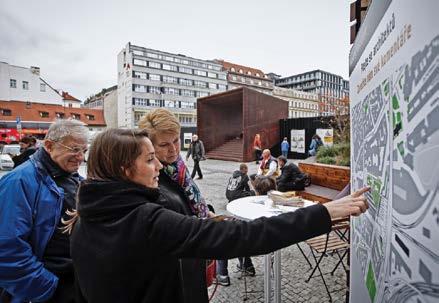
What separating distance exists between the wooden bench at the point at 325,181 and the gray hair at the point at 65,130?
17.2 feet

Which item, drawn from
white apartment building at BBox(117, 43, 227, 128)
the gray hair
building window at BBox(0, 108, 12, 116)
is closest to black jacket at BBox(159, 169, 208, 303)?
the gray hair

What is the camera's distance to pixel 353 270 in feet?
6.75

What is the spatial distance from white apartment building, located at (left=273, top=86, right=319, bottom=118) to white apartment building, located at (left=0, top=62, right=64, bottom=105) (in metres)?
61.9

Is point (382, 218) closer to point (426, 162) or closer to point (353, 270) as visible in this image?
point (426, 162)

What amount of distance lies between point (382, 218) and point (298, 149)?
63.8ft

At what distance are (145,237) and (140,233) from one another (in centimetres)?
2

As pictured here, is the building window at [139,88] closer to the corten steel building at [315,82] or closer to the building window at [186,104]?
the building window at [186,104]

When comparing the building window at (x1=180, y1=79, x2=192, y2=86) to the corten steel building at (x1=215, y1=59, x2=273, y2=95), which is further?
the corten steel building at (x1=215, y1=59, x2=273, y2=95)

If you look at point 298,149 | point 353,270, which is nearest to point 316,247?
point 353,270

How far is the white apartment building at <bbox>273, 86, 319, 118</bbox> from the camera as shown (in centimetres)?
8800

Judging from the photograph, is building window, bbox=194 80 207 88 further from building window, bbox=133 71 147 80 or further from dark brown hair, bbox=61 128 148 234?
dark brown hair, bbox=61 128 148 234

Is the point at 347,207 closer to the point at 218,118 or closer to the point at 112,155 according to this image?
the point at 112,155

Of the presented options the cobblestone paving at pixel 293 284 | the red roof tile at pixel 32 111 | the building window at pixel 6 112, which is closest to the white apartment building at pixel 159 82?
the red roof tile at pixel 32 111

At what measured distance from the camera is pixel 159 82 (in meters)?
62.0
